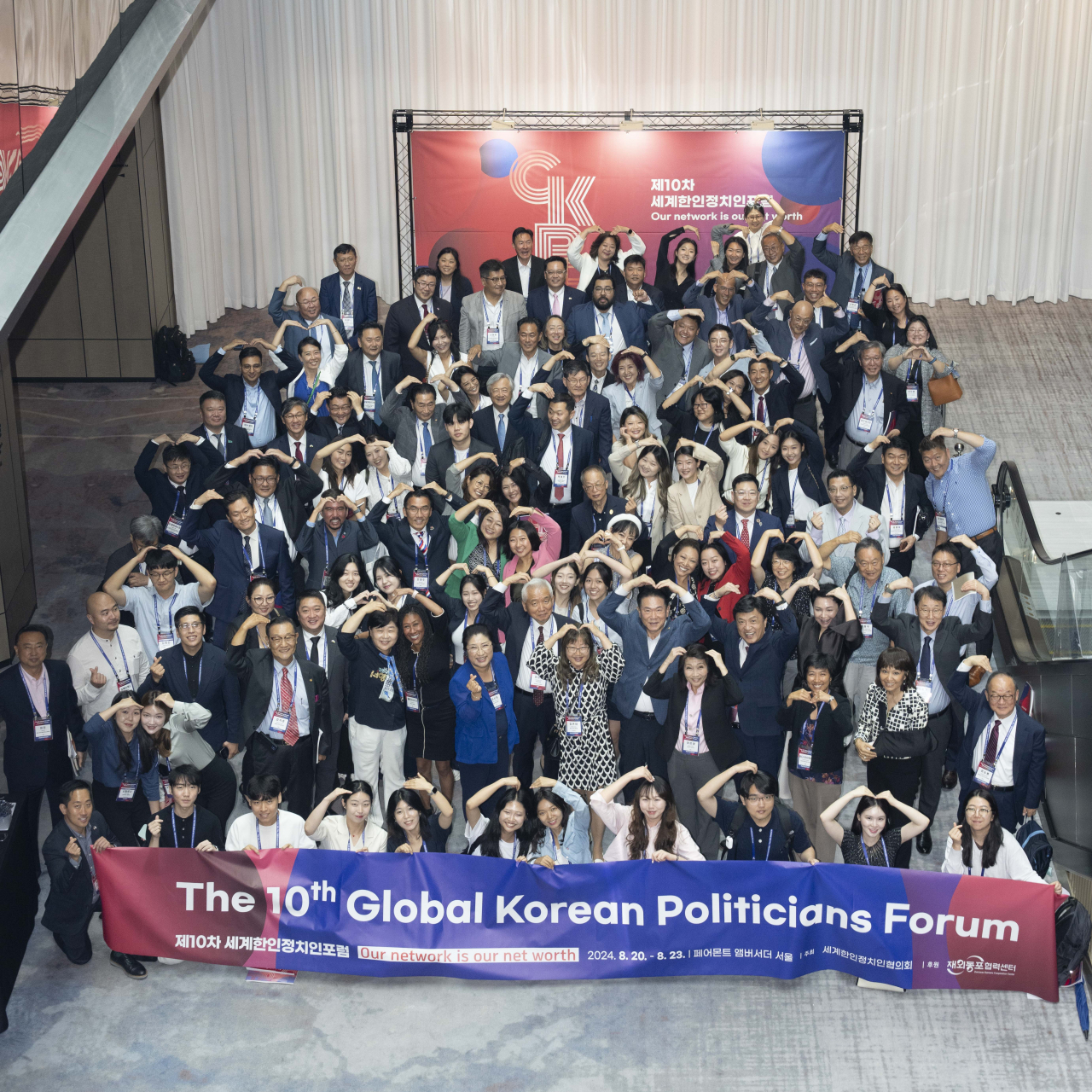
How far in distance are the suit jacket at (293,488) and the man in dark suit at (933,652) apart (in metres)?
3.78

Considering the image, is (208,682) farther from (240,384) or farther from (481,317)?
(481,317)

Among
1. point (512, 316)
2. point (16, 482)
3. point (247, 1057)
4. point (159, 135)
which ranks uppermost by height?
point (159, 135)

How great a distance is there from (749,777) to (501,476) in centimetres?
292

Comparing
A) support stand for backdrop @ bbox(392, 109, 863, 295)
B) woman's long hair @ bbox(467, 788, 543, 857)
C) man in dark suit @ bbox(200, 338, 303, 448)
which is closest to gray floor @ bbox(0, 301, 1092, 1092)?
woman's long hair @ bbox(467, 788, 543, 857)

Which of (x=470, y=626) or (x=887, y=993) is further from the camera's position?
(x=470, y=626)

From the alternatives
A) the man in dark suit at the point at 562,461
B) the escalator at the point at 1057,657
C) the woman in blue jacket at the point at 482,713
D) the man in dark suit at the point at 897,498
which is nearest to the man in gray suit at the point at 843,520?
the man in dark suit at the point at 897,498

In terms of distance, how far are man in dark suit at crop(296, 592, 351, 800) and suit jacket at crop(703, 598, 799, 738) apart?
85.8 inches

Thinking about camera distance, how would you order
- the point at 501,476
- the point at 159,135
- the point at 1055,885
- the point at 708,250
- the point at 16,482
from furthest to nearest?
the point at 159,135 < the point at 708,250 < the point at 16,482 < the point at 501,476 < the point at 1055,885

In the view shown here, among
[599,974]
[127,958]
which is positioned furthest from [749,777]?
[127,958]

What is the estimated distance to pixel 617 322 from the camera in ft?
36.7

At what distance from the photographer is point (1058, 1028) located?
6.95 meters

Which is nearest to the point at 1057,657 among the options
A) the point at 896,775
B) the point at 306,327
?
the point at 896,775

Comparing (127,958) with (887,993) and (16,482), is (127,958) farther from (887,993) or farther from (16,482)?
(16,482)

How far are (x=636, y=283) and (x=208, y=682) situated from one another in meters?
5.29
